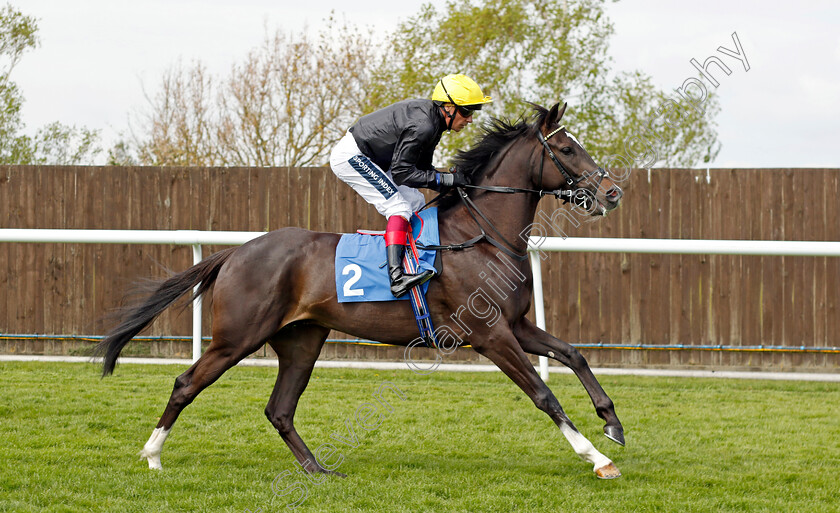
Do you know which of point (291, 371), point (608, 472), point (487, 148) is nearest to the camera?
point (608, 472)

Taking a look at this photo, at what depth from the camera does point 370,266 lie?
14.9ft

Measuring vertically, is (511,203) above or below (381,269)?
above

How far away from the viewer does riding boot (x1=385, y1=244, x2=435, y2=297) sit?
174 inches

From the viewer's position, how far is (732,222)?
8.51 m

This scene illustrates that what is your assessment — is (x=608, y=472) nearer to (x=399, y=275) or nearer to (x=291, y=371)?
(x=399, y=275)

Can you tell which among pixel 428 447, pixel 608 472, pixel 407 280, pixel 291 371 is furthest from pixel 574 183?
pixel 291 371

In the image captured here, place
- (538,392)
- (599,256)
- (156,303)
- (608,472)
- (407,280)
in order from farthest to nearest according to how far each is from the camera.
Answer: (599,256) < (156,303) < (407,280) < (538,392) < (608,472)

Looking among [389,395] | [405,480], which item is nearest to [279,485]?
[405,480]

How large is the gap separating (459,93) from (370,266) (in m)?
1.06

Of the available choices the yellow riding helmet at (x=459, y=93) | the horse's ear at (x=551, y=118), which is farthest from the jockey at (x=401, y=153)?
the horse's ear at (x=551, y=118)

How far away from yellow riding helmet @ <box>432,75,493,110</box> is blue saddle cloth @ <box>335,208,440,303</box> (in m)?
0.67

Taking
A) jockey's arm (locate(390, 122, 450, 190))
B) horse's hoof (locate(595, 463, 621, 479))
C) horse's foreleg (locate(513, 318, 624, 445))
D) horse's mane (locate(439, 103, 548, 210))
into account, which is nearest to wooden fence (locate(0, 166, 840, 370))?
horse's mane (locate(439, 103, 548, 210))

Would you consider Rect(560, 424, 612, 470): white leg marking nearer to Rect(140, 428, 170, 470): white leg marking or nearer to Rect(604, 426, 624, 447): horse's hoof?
Rect(604, 426, 624, 447): horse's hoof

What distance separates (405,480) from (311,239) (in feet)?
4.78
